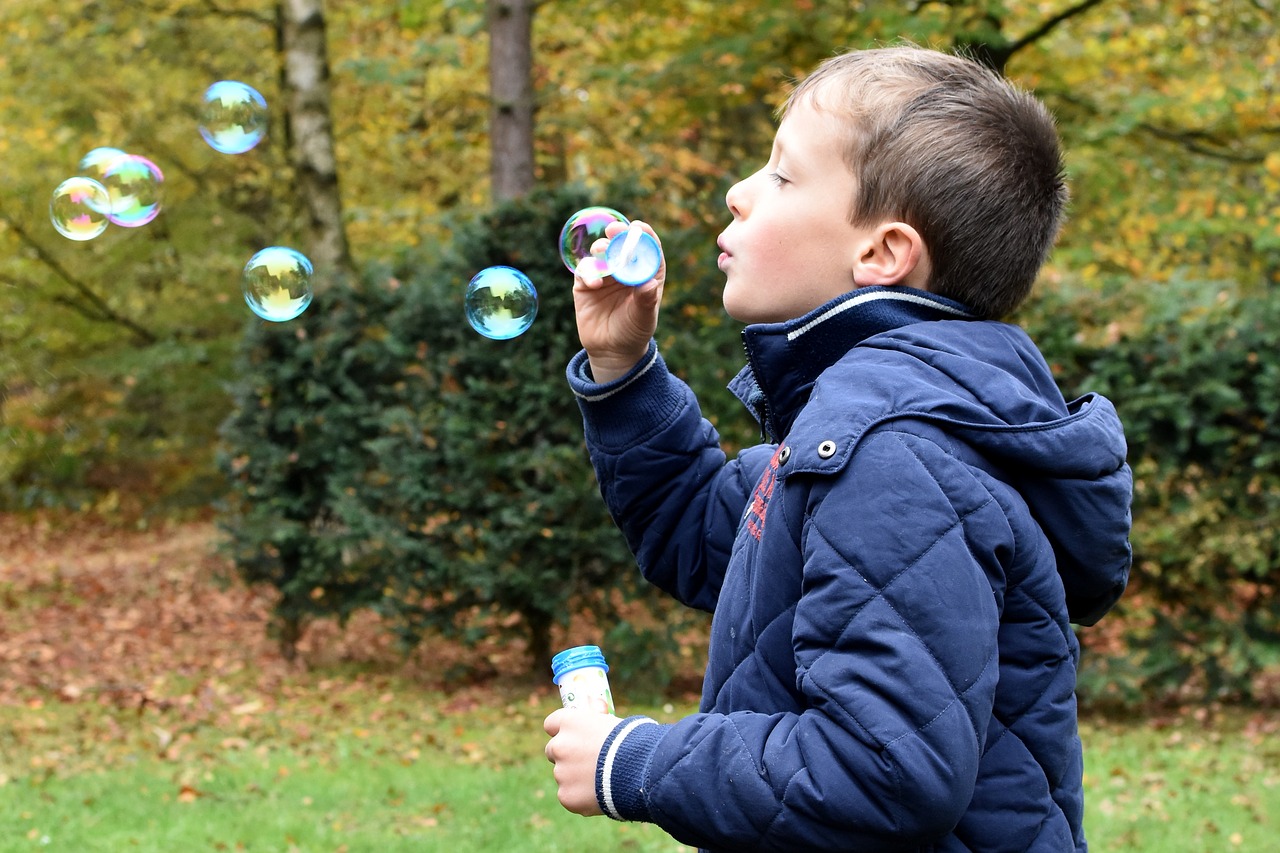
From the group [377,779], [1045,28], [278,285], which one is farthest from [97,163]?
[1045,28]

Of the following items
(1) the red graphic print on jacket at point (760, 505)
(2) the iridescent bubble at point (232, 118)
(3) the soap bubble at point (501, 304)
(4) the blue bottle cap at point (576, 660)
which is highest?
(2) the iridescent bubble at point (232, 118)

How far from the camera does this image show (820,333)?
1746 mm

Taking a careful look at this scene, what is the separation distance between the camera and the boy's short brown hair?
171 centimetres

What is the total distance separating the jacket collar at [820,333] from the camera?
1.72 meters

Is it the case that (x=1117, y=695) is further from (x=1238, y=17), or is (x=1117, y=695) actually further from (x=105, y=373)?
(x=105, y=373)

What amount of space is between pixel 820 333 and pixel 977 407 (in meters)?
0.28

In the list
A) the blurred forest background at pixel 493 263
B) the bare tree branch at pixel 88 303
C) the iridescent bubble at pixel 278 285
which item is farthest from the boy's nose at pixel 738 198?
the bare tree branch at pixel 88 303

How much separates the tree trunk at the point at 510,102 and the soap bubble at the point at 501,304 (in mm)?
6637

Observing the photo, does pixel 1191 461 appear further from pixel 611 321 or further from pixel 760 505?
pixel 760 505

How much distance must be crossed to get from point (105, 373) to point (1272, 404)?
40.2 ft

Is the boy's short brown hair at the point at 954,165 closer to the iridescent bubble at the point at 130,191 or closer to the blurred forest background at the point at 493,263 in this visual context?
the blurred forest background at the point at 493,263

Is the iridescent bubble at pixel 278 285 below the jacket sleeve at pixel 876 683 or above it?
above

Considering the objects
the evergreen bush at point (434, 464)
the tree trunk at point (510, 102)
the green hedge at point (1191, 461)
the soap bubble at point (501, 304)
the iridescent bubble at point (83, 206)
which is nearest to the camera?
the soap bubble at point (501, 304)

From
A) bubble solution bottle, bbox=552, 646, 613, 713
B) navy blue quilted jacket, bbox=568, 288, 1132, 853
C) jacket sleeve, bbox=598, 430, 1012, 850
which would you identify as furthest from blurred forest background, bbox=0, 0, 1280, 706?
bubble solution bottle, bbox=552, 646, 613, 713
